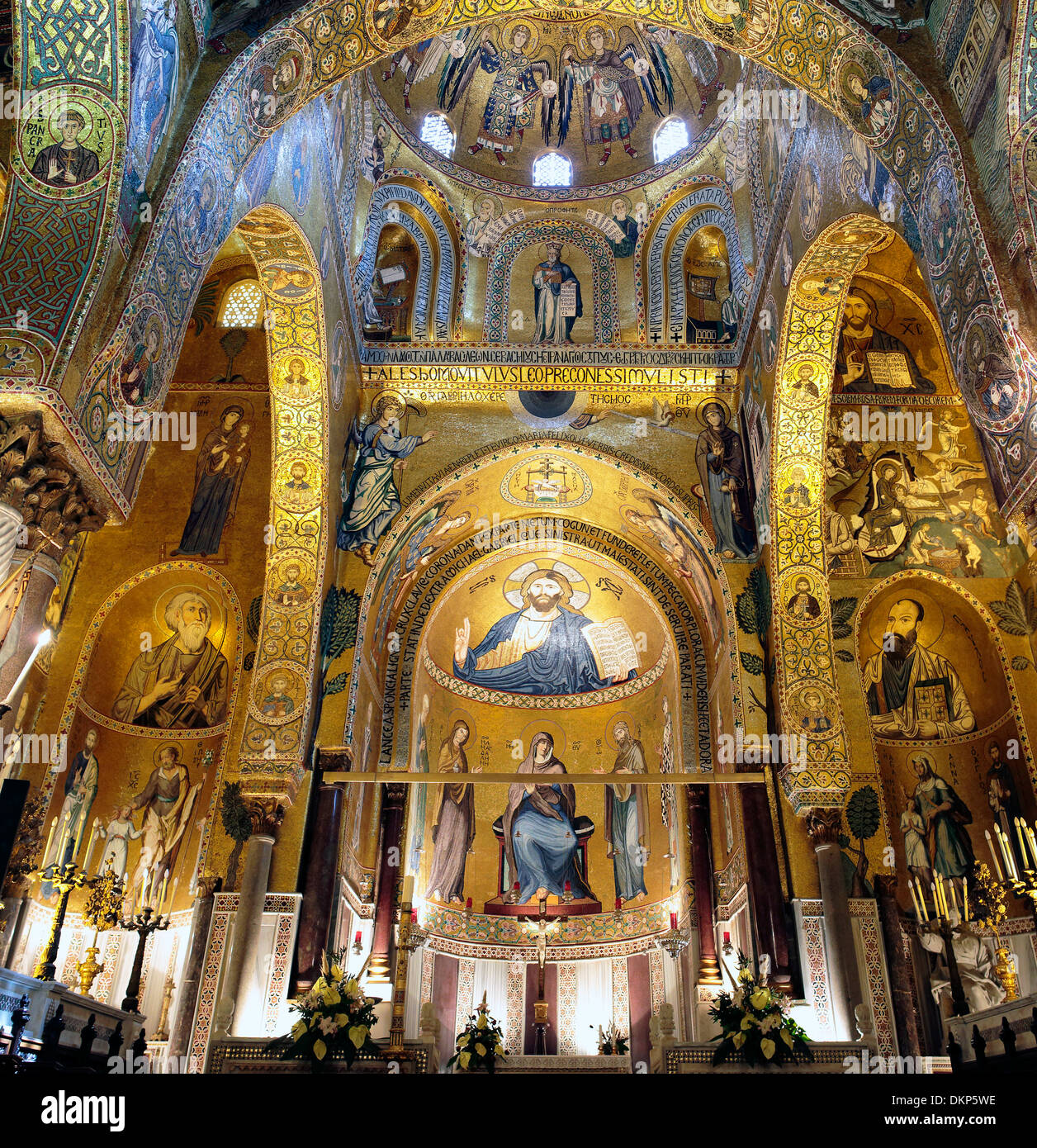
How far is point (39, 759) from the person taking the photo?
41.0 feet

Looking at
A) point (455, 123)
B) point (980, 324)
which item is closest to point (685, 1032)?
point (980, 324)

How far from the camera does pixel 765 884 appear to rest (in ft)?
38.0

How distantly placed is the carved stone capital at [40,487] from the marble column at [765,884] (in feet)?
28.9

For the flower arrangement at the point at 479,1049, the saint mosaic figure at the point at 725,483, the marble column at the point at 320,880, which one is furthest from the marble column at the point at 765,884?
the marble column at the point at 320,880

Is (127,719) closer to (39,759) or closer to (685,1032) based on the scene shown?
(39,759)

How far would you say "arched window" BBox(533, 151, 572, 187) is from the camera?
16312 millimetres

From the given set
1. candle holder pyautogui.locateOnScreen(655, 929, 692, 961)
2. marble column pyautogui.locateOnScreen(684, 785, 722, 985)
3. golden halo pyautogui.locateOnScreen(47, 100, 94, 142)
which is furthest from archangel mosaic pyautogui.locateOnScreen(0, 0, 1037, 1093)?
candle holder pyautogui.locateOnScreen(655, 929, 692, 961)

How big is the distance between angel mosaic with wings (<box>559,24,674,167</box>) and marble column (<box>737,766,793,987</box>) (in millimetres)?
11001

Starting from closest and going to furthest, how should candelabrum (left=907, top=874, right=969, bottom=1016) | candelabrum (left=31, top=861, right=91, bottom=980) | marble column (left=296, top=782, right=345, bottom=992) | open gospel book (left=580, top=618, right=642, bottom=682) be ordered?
candelabrum (left=31, top=861, right=91, bottom=980)
candelabrum (left=907, top=874, right=969, bottom=1016)
marble column (left=296, top=782, right=345, bottom=992)
open gospel book (left=580, top=618, right=642, bottom=682)

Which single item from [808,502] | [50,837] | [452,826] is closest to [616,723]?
[452,826]

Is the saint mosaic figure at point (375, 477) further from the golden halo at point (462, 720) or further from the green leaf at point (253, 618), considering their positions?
the golden halo at point (462, 720)

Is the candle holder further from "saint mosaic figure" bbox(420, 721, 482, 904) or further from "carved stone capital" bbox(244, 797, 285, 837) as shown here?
"carved stone capital" bbox(244, 797, 285, 837)

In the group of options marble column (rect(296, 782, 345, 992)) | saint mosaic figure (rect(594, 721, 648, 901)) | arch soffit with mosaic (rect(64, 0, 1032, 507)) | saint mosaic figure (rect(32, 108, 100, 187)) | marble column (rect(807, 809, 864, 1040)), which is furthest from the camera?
saint mosaic figure (rect(594, 721, 648, 901))

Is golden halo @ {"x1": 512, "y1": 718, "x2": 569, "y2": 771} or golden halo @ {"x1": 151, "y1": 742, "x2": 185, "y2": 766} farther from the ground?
golden halo @ {"x1": 512, "y1": 718, "x2": 569, "y2": 771}
